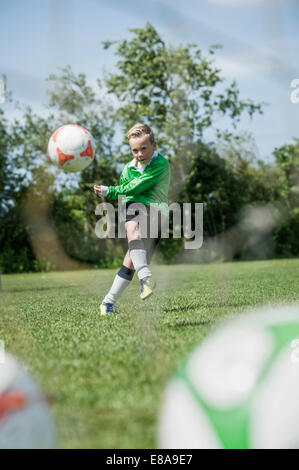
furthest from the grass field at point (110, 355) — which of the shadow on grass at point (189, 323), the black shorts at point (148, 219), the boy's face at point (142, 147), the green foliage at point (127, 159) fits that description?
the green foliage at point (127, 159)

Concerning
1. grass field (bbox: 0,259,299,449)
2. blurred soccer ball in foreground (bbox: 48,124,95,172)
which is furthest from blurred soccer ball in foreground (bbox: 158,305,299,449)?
blurred soccer ball in foreground (bbox: 48,124,95,172)

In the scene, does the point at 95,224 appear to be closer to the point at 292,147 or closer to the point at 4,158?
the point at 4,158

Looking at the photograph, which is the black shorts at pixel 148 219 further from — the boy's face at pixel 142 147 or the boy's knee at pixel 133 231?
the boy's face at pixel 142 147

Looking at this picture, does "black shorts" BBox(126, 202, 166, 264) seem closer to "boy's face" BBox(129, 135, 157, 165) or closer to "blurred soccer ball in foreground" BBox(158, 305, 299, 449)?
"boy's face" BBox(129, 135, 157, 165)

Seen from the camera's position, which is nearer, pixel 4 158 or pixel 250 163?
pixel 4 158

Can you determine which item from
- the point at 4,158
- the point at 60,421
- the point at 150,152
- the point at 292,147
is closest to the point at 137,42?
the point at 4,158

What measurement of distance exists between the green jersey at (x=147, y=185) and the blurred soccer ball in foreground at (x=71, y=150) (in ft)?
3.08

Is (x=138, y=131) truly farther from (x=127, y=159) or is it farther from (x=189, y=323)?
(x=127, y=159)

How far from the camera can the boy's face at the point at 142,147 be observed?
4.66 meters

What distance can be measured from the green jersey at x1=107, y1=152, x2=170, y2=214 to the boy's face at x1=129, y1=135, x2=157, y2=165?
3.8 inches

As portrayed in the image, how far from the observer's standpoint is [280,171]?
29188mm

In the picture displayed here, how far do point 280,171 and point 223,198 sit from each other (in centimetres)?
536

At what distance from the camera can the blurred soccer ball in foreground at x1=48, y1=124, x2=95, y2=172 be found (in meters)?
5.61

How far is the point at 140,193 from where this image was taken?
477cm
